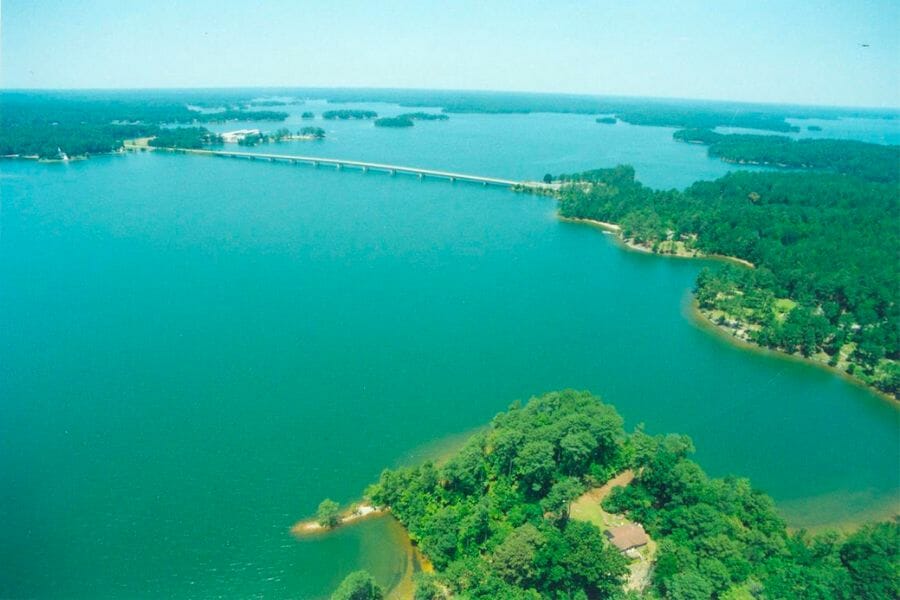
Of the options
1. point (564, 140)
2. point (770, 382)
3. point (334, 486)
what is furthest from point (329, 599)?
point (564, 140)

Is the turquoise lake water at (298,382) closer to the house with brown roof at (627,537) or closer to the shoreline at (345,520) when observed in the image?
the shoreline at (345,520)

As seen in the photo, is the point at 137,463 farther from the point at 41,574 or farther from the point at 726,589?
the point at 726,589

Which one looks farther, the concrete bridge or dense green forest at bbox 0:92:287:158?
dense green forest at bbox 0:92:287:158

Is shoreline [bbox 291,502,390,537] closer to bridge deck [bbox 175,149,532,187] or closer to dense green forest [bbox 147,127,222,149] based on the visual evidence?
bridge deck [bbox 175,149,532,187]

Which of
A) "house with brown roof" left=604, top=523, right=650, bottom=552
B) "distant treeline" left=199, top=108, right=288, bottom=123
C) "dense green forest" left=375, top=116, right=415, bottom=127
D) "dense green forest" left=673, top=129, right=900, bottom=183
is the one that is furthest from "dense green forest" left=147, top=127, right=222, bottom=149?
"house with brown roof" left=604, top=523, right=650, bottom=552

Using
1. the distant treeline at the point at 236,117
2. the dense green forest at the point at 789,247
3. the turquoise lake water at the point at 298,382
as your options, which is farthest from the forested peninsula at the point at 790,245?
the distant treeline at the point at 236,117

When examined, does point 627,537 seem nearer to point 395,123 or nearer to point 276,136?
point 276,136
